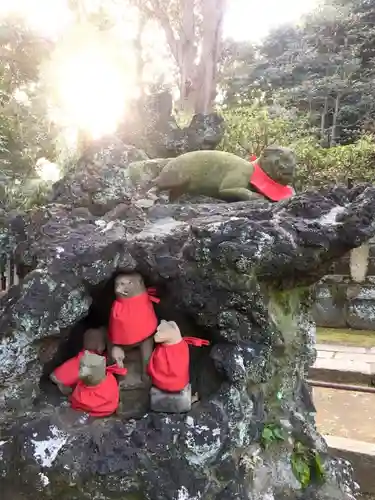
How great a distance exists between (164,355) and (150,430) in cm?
31

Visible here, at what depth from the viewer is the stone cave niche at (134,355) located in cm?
226

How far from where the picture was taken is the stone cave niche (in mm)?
2262

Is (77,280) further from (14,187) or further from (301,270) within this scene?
(14,187)

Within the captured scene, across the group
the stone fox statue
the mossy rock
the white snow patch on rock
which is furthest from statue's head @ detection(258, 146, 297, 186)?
the white snow patch on rock

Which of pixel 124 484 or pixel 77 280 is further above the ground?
pixel 77 280

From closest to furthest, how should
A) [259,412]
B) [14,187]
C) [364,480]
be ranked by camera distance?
[259,412], [364,480], [14,187]

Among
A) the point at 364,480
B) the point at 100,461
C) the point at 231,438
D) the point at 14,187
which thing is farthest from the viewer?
the point at 14,187

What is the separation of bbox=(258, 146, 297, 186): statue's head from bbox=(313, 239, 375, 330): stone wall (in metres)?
5.69

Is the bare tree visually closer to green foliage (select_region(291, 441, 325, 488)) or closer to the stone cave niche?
the stone cave niche

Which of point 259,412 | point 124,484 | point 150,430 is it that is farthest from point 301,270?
point 124,484

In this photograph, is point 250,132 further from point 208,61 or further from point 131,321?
point 131,321

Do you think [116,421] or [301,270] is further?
[301,270]

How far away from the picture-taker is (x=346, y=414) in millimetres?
5098

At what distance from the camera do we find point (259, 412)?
225cm
